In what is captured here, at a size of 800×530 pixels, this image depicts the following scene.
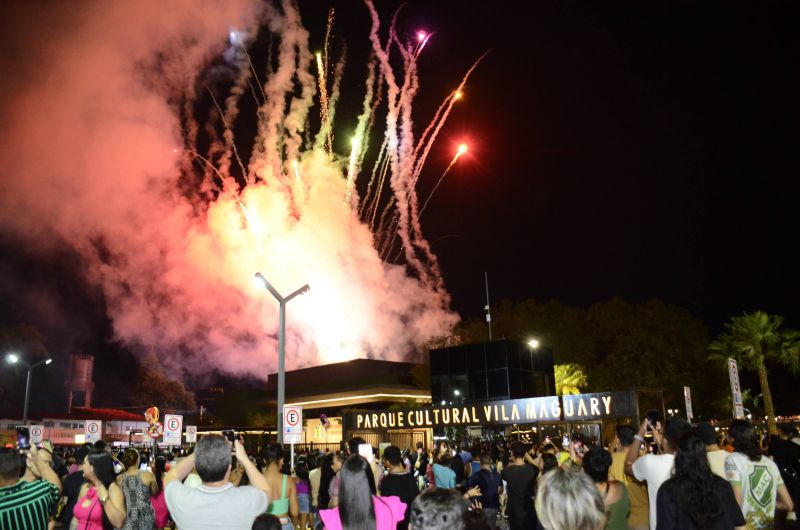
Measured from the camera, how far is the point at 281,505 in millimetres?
7281

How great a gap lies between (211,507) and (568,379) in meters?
45.6

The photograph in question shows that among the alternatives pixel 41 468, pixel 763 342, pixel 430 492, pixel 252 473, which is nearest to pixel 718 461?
pixel 430 492

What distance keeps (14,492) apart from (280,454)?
357cm

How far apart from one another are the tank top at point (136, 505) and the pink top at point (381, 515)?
2776 mm

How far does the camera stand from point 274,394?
60.6m

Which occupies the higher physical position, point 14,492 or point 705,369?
point 705,369

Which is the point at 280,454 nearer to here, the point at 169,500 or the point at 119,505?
the point at 119,505

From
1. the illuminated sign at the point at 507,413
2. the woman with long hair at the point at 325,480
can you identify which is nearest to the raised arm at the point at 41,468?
the woman with long hair at the point at 325,480

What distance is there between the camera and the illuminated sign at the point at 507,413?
22.5 metres

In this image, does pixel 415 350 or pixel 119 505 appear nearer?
pixel 119 505

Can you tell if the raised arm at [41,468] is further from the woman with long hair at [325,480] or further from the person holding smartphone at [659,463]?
the person holding smartphone at [659,463]

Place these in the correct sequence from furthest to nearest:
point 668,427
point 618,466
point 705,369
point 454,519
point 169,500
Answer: point 705,369 → point 618,466 → point 668,427 → point 169,500 → point 454,519

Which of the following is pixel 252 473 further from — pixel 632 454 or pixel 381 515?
pixel 632 454

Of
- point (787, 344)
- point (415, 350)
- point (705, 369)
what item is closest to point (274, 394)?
point (415, 350)
